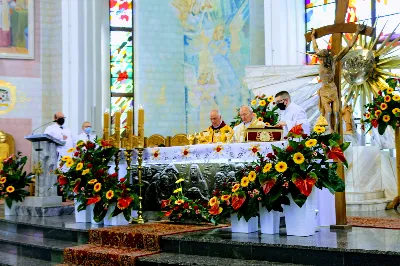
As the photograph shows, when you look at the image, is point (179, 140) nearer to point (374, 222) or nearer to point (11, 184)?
point (11, 184)

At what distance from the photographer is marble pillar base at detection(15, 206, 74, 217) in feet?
30.5

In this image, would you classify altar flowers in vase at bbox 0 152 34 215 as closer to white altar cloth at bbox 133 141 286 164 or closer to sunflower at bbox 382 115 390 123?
white altar cloth at bbox 133 141 286 164

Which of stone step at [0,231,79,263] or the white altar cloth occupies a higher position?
the white altar cloth

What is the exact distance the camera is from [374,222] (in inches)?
275

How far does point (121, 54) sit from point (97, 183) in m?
9.31

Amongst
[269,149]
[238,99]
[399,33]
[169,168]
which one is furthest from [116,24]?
[269,149]

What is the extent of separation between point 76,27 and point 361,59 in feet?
22.2

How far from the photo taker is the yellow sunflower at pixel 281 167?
567 cm

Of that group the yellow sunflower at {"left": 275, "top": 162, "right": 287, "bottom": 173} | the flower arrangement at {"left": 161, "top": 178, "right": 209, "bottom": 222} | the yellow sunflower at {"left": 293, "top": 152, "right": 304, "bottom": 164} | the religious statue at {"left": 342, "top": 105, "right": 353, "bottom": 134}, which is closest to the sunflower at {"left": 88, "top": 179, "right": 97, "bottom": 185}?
the flower arrangement at {"left": 161, "top": 178, "right": 209, "bottom": 222}

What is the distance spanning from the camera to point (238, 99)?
15344 millimetres

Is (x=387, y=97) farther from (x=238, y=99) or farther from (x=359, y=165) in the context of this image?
(x=238, y=99)

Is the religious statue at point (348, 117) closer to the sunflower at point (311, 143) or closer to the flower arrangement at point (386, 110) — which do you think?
the flower arrangement at point (386, 110)

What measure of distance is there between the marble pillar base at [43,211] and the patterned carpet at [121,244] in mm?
2519

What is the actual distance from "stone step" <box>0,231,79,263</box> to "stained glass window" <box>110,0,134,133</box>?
321 inches
